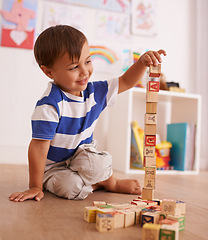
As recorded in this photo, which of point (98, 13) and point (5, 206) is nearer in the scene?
point (5, 206)

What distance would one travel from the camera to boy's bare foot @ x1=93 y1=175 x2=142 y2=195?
→ 1.19 meters

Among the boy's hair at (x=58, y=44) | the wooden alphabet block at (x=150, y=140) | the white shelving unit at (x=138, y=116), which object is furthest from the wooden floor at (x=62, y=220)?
the white shelving unit at (x=138, y=116)

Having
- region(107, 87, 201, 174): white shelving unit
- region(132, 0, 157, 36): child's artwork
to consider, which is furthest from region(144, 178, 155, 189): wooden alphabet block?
region(132, 0, 157, 36): child's artwork

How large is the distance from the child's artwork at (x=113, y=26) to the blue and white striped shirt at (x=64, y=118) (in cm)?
121

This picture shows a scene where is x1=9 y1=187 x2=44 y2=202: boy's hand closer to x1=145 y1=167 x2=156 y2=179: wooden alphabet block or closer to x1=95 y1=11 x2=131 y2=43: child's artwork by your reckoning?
x1=145 y1=167 x2=156 y2=179: wooden alphabet block

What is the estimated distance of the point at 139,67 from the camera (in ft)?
3.87

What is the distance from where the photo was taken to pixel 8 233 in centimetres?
64

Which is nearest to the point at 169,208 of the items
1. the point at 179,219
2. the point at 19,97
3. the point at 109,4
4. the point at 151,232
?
the point at 179,219

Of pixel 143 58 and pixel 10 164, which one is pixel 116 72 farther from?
pixel 143 58

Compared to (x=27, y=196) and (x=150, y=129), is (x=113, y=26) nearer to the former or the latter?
(x=150, y=129)

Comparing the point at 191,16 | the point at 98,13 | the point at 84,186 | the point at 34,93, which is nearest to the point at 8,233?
the point at 84,186

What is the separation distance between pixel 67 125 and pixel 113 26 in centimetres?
146

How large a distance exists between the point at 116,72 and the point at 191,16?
0.81 metres

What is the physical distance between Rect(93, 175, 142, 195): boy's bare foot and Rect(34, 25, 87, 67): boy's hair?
18.9 inches
